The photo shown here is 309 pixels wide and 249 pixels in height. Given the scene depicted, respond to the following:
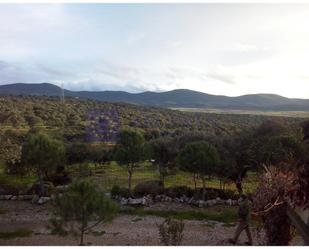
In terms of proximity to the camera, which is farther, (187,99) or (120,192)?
(187,99)

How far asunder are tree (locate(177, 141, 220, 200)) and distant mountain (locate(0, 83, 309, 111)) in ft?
377

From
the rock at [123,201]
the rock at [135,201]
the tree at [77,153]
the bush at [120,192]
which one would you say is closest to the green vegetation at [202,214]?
the rock at [135,201]

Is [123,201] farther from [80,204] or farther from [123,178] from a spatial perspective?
[80,204]

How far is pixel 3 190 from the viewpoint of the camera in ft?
97.1

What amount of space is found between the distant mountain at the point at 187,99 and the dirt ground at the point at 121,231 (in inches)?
4578

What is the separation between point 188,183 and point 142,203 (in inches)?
329

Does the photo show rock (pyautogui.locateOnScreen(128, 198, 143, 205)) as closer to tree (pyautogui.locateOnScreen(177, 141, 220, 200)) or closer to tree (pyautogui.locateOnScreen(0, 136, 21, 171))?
tree (pyautogui.locateOnScreen(177, 141, 220, 200))

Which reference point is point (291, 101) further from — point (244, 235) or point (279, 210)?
point (279, 210)

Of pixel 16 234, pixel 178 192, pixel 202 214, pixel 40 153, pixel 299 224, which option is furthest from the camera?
pixel 40 153

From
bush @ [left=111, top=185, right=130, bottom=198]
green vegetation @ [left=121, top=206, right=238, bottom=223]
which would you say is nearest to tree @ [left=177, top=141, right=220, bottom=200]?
green vegetation @ [left=121, top=206, right=238, bottom=223]

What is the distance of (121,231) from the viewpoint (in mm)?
19750

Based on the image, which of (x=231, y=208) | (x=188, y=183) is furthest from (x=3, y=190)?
(x=231, y=208)

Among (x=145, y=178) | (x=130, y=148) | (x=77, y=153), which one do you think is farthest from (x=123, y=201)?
(x=77, y=153)

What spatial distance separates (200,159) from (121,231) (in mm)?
8569
